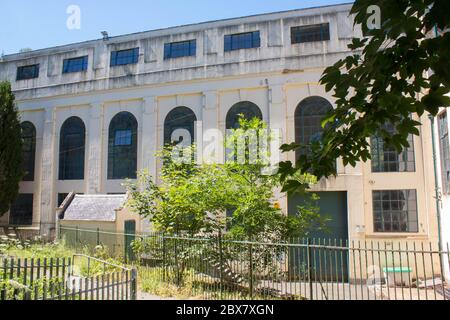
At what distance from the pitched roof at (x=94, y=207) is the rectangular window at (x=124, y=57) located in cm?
761

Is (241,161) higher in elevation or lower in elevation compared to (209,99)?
lower

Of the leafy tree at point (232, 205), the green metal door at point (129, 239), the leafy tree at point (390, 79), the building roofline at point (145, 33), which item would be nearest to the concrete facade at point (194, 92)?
the building roofline at point (145, 33)

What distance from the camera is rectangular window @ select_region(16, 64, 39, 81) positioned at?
22.9 meters

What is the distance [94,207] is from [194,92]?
7.71 meters

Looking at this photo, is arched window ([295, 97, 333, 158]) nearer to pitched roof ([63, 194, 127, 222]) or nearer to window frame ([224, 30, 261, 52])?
window frame ([224, 30, 261, 52])

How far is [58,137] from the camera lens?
21844 mm

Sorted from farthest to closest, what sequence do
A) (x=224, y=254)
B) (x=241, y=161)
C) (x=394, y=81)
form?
1. (x=241, y=161)
2. (x=224, y=254)
3. (x=394, y=81)

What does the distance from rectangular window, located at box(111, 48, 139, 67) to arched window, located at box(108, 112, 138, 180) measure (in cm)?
292

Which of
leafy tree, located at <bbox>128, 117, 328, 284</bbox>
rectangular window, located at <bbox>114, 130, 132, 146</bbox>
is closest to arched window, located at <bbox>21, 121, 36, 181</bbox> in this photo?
rectangular window, located at <bbox>114, 130, 132, 146</bbox>

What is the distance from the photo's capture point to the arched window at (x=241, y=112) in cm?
1883

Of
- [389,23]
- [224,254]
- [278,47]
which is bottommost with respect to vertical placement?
[224,254]
